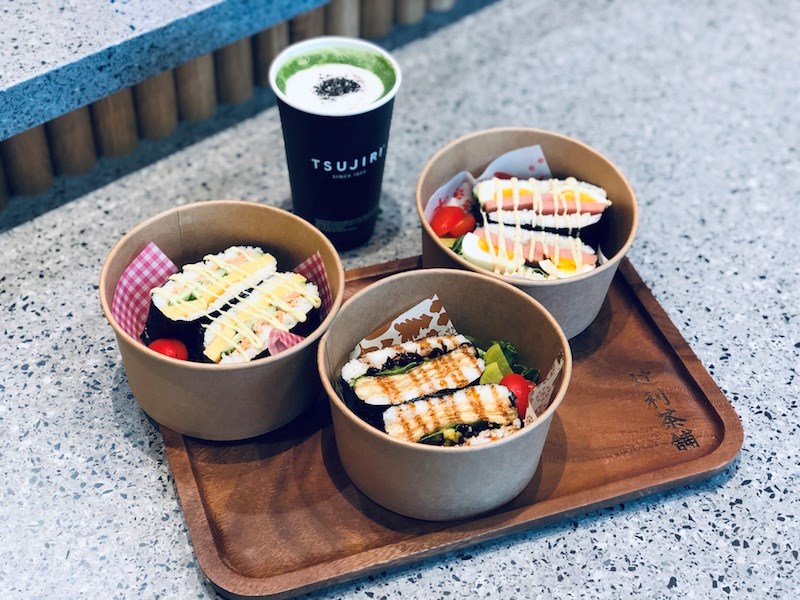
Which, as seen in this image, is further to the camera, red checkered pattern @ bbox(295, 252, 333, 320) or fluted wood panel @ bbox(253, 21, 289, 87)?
fluted wood panel @ bbox(253, 21, 289, 87)

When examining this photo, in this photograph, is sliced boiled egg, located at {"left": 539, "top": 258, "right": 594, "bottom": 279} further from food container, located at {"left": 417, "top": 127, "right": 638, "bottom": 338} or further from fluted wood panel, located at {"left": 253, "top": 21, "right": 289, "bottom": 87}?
fluted wood panel, located at {"left": 253, "top": 21, "right": 289, "bottom": 87}

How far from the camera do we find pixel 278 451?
112 cm

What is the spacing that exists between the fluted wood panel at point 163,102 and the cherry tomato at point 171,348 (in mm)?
498

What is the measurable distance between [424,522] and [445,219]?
0.45 meters

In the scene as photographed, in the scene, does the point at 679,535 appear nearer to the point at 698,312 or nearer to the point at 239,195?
the point at 698,312

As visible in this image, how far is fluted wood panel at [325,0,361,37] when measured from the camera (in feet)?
5.73

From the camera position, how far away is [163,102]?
5.11ft

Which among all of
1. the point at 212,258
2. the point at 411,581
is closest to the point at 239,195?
the point at 212,258

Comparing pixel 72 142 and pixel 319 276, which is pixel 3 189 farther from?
pixel 319 276

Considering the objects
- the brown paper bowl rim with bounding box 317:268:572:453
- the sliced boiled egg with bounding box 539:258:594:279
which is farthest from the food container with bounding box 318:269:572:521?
the sliced boiled egg with bounding box 539:258:594:279

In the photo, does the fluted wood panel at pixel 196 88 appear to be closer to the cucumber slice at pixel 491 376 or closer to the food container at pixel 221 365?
Result: the food container at pixel 221 365

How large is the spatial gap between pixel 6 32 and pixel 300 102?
0.48 metres

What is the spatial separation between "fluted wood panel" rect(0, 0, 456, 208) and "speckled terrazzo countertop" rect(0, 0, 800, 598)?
0.05 m

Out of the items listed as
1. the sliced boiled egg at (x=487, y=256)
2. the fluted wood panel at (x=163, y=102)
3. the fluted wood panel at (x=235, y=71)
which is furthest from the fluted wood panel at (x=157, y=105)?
the sliced boiled egg at (x=487, y=256)
